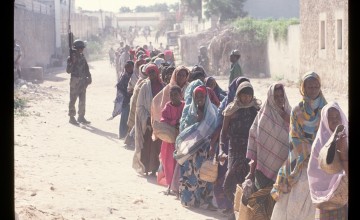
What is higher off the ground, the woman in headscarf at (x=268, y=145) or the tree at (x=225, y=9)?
the tree at (x=225, y=9)

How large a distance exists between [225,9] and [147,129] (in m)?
37.3

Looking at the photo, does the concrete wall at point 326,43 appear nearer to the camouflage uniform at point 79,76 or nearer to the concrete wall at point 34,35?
the camouflage uniform at point 79,76

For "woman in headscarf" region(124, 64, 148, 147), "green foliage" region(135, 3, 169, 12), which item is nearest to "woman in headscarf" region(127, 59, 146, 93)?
"woman in headscarf" region(124, 64, 148, 147)

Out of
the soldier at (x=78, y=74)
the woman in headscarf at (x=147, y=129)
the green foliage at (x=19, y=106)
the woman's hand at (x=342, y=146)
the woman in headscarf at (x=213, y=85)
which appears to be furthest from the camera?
the green foliage at (x=19, y=106)

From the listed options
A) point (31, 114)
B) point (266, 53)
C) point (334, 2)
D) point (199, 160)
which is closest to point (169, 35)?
point (266, 53)

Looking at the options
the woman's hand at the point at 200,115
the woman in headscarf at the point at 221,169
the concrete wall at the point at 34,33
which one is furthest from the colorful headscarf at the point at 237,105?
the concrete wall at the point at 34,33

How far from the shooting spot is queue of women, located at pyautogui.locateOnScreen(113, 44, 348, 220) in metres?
5.29

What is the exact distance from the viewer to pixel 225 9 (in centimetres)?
4672

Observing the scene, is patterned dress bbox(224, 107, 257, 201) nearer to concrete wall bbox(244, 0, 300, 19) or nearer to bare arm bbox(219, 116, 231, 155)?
bare arm bbox(219, 116, 231, 155)

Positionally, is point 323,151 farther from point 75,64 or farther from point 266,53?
point 266,53

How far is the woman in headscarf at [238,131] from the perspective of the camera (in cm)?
700

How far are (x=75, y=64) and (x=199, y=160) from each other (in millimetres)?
7361

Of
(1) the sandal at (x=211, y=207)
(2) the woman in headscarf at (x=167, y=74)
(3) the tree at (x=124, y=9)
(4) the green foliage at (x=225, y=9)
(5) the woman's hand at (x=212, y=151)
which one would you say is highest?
(3) the tree at (x=124, y=9)

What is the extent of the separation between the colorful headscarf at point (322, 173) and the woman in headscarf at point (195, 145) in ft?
8.05
